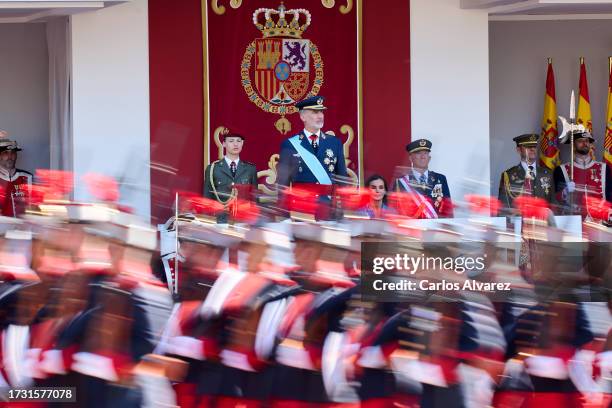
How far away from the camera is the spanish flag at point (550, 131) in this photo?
535 inches

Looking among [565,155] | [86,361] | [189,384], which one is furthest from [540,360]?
[565,155]

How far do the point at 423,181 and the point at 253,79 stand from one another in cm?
225

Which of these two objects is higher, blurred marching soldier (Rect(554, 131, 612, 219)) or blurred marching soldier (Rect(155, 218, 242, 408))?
blurred marching soldier (Rect(554, 131, 612, 219))

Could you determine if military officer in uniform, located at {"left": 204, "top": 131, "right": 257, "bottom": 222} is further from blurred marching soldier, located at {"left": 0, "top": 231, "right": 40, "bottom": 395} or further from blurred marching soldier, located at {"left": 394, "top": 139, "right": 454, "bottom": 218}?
blurred marching soldier, located at {"left": 0, "top": 231, "right": 40, "bottom": 395}

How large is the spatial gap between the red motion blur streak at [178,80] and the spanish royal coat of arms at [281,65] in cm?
48

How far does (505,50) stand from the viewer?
1398 cm

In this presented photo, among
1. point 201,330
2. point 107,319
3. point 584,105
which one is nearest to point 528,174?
point 584,105

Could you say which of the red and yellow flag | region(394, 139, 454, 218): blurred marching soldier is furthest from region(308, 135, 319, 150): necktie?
the red and yellow flag

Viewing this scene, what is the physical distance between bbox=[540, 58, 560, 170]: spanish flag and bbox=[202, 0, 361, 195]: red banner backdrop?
7.25 ft

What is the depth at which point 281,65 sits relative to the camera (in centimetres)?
1255

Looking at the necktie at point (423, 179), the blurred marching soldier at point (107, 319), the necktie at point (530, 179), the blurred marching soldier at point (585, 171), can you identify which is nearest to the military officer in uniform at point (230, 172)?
the necktie at point (423, 179)

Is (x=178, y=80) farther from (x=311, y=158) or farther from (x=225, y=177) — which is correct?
(x=311, y=158)

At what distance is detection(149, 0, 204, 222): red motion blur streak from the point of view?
1221 cm

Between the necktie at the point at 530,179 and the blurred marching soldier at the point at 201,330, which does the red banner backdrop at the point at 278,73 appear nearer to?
the necktie at the point at 530,179
